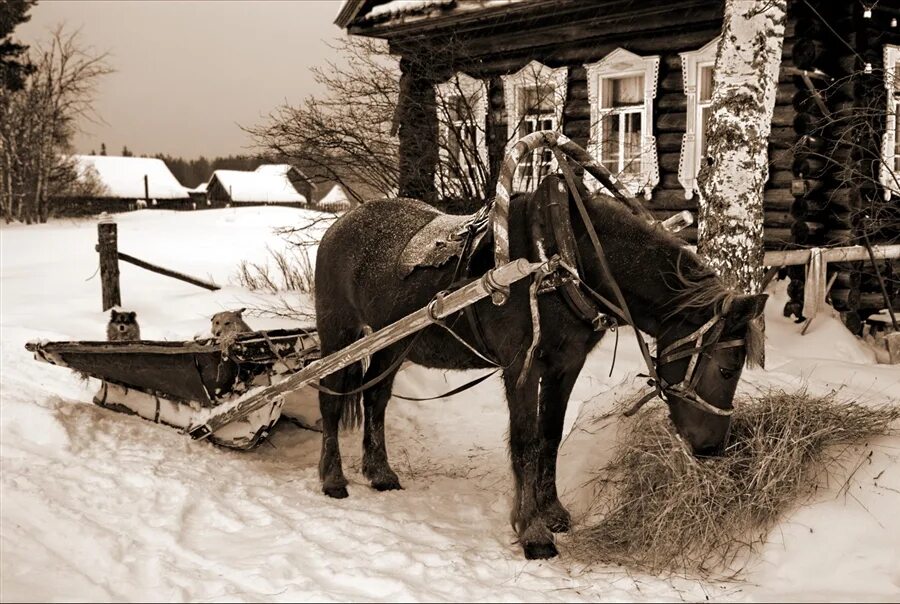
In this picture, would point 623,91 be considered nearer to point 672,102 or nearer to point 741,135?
point 672,102

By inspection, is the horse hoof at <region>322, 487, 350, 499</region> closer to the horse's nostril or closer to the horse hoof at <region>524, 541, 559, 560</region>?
the horse hoof at <region>524, 541, 559, 560</region>

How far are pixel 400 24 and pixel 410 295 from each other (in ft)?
25.5

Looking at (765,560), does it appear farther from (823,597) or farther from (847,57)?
(847,57)

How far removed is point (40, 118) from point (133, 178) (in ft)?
69.3

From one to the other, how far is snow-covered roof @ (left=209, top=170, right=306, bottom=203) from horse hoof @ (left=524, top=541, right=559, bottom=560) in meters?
38.3

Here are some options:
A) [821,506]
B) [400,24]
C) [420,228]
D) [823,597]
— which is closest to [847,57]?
[400,24]

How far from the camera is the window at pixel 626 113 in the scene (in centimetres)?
956

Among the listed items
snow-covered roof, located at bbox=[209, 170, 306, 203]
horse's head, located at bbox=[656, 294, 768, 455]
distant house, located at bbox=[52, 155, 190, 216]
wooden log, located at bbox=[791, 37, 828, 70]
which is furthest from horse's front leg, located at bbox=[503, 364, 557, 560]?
snow-covered roof, located at bbox=[209, 170, 306, 203]

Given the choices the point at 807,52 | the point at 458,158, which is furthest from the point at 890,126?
the point at 458,158

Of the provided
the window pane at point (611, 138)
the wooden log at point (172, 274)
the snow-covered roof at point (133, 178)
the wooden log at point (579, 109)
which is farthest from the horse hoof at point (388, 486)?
the snow-covered roof at point (133, 178)

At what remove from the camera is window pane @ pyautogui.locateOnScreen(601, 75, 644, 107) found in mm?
9953

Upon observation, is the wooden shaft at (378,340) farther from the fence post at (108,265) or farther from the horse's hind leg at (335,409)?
the fence post at (108,265)

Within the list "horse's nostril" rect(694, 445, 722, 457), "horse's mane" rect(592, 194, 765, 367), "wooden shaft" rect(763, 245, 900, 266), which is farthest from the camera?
"wooden shaft" rect(763, 245, 900, 266)

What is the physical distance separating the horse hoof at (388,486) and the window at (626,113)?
244 inches
